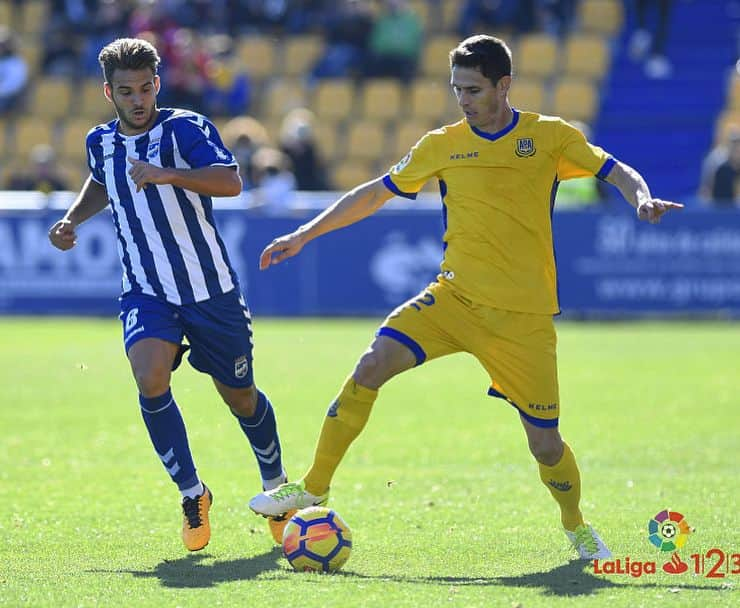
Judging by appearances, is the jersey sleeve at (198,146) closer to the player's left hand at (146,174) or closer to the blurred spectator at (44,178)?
the player's left hand at (146,174)

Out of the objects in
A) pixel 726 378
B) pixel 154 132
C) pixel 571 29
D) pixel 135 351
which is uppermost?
pixel 571 29

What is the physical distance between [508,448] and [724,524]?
9.28ft

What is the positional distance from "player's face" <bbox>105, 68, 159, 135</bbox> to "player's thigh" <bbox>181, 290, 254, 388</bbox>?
0.89 metres

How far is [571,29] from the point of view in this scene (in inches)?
951

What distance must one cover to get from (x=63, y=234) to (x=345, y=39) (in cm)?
1671

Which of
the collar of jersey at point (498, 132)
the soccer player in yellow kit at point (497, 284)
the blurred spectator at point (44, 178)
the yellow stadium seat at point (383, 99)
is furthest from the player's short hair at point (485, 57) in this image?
the yellow stadium seat at point (383, 99)

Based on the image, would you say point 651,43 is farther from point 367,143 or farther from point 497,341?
point 497,341

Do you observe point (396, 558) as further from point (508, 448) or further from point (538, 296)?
point (508, 448)

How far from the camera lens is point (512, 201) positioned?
21.3 feet

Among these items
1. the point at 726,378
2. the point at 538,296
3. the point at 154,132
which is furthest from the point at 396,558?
the point at 726,378

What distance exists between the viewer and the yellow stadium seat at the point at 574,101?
2306cm

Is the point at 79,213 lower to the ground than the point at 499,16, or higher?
lower

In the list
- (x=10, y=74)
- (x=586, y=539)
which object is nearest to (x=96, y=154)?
(x=586, y=539)

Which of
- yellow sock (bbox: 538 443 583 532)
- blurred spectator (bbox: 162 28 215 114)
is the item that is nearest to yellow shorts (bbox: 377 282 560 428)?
yellow sock (bbox: 538 443 583 532)
